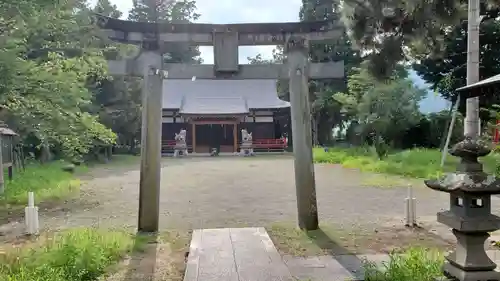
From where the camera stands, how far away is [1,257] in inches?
213

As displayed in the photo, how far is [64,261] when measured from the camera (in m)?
4.94

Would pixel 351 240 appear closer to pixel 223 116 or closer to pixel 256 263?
pixel 256 263

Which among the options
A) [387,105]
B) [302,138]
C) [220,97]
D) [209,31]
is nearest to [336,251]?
[302,138]

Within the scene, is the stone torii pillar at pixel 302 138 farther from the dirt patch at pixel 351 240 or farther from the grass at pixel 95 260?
the grass at pixel 95 260

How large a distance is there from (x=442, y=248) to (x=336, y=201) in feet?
16.2

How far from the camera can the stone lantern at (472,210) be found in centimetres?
382

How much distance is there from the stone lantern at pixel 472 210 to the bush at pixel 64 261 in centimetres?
370

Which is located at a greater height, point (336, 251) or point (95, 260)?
point (95, 260)

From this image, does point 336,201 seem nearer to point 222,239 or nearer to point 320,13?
point 222,239

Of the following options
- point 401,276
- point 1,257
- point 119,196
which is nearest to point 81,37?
point 119,196

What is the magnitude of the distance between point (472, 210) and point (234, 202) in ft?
25.3

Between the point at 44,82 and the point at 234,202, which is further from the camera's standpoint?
the point at 234,202

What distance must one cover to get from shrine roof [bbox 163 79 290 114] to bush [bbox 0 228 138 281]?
2730 cm

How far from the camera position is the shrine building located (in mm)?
33281
